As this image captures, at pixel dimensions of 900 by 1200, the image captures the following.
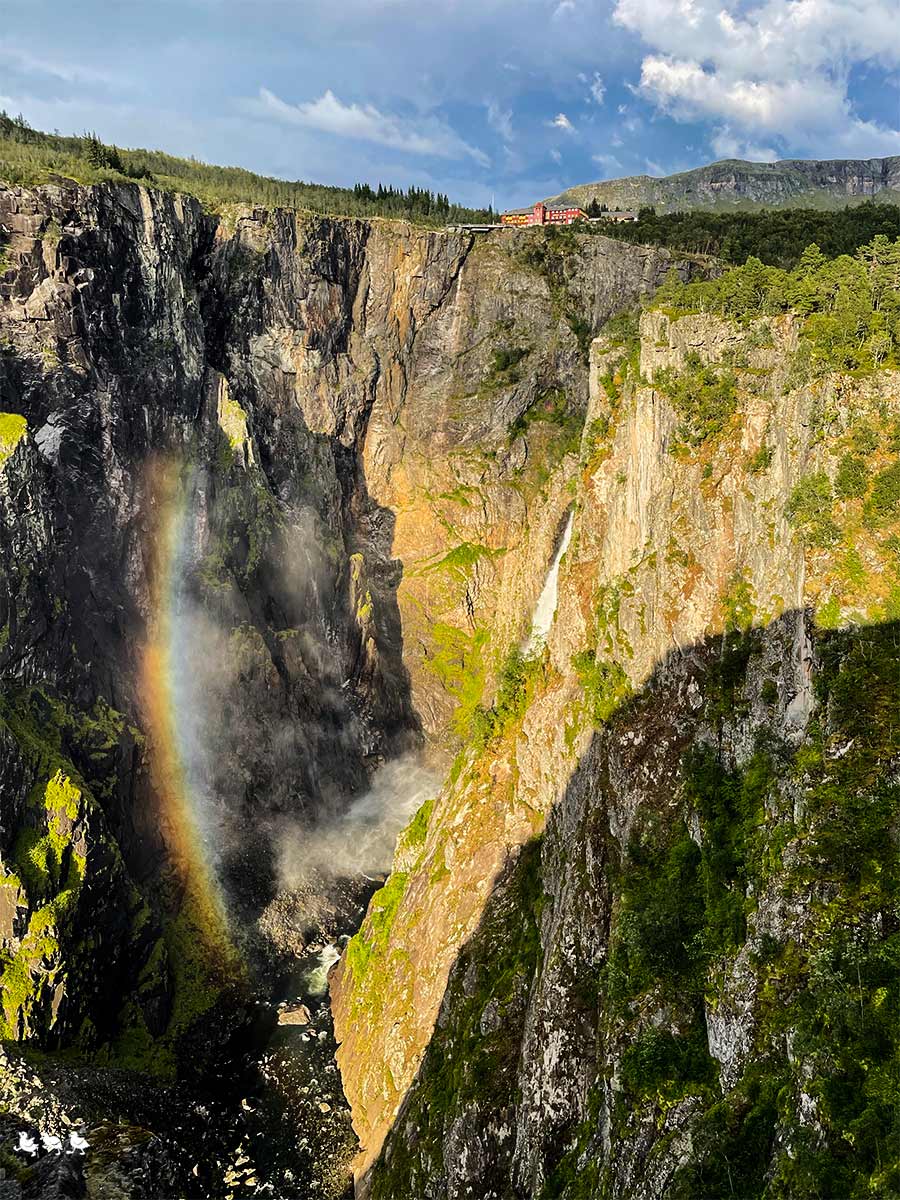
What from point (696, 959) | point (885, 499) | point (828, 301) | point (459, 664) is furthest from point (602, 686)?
point (459, 664)

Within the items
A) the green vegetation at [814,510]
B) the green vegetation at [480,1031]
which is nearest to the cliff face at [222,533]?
the green vegetation at [480,1031]

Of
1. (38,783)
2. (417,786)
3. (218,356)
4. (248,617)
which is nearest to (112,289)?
(218,356)

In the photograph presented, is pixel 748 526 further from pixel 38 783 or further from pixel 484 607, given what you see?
pixel 484 607

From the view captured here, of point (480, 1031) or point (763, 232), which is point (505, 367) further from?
point (480, 1031)

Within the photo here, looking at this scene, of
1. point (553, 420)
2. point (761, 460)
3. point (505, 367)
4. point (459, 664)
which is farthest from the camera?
point (505, 367)

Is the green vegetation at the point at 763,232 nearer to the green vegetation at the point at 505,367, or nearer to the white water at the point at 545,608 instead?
the green vegetation at the point at 505,367
